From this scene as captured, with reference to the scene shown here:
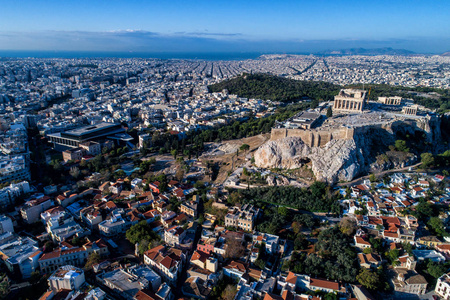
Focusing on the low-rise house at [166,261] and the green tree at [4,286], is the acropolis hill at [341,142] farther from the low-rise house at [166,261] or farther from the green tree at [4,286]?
the green tree at [4,286]

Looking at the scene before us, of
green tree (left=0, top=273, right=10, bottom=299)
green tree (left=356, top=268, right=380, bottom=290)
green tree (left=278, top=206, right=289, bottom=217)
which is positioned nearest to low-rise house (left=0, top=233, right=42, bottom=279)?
green tree (left=0, top=273, right=10, bottom=299)

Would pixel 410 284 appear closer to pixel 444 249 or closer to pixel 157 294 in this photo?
pixel 444 249

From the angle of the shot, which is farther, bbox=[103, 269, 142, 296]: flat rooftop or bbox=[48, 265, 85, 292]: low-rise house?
bbox=[103, 269, 142, 296]: flat rooftop

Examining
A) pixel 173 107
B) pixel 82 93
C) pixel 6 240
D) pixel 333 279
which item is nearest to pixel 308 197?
pixel 333 279

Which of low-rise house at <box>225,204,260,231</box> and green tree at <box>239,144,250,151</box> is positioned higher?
green tree at <box>239,144,250,151</box>

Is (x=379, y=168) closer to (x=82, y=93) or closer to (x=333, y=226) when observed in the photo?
(x=333, y=226)

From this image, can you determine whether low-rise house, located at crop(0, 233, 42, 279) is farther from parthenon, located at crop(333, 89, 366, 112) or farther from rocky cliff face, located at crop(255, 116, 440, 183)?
parthenon, located at crop(333, 89, 366, 112)
